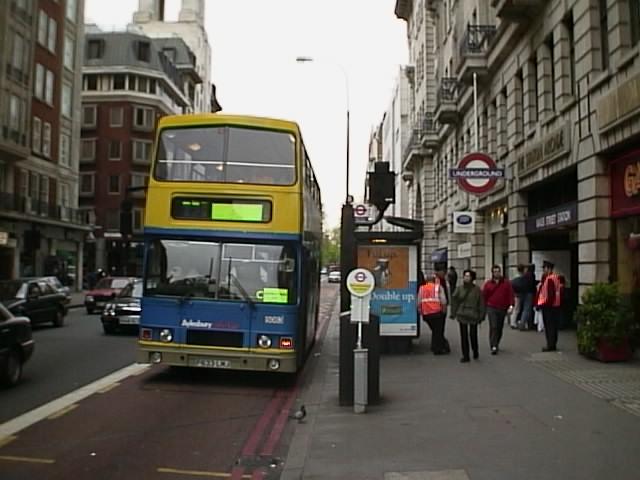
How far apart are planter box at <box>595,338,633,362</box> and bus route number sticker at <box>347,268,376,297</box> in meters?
5.58

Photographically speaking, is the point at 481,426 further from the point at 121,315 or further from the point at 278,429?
the point at 121,315

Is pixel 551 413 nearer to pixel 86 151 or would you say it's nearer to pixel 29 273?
pixel 29 273

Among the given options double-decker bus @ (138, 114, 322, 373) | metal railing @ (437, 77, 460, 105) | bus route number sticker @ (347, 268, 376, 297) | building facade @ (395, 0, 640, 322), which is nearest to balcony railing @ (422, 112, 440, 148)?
building facade @ (395, 0, 640, 322)

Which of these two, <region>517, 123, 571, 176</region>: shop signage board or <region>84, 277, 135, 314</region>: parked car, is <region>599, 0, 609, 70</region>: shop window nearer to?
<region>517, 123, 571, 176</region>: shop signage board

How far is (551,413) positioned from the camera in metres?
8.84

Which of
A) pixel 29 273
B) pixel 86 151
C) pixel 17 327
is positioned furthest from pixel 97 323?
pixel 86 151

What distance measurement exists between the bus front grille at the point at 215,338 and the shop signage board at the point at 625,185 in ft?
27.7

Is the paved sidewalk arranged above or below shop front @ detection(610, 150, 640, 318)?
below

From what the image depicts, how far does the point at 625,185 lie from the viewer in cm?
1501

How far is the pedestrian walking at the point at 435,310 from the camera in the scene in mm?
15227

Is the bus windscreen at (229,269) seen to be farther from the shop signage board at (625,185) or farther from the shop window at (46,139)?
the shop window at (46,139)

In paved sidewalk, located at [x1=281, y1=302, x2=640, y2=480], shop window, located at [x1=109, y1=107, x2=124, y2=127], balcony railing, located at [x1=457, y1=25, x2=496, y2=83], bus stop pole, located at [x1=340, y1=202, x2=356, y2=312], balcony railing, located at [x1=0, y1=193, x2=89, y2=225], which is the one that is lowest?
paved sidewalk, located at [x1=281, y1=302, x2=640, y2=480]

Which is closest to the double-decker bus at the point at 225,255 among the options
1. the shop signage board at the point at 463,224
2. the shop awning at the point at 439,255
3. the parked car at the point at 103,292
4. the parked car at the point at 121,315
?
the parked car at the point at 121,315

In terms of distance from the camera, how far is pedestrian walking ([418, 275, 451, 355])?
1523 centimetres
